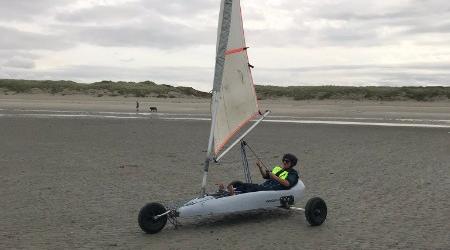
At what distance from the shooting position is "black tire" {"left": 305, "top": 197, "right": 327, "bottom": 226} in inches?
393

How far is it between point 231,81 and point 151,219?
314 centimetres

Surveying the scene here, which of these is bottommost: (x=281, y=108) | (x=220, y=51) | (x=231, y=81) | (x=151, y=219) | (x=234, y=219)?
Result: (x=234, y=219)

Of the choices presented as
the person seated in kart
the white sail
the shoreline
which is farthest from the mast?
the shoreline

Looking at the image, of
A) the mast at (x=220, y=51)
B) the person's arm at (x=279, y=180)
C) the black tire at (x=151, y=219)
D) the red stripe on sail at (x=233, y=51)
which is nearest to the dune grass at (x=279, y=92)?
the red stripe on sail at (x=233, y=51)

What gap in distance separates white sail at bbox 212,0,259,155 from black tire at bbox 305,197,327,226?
1.96 m

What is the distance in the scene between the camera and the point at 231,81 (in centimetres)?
1080

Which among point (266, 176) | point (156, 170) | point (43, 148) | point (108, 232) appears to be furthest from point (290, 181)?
point (43, 148)

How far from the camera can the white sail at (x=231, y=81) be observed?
407 inches

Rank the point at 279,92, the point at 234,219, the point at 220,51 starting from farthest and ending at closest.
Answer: the point at 279,92, the point at 234,219, the point at 220,51

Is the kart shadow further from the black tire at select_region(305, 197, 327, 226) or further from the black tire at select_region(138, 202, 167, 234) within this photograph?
the black tire at select_region(305, 197, 327, 226)

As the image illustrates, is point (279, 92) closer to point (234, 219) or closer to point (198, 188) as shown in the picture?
point (198, 188)

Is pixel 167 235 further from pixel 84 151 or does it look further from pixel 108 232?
pixel 84 151

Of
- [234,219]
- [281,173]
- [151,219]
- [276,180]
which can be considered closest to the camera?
[151,219]

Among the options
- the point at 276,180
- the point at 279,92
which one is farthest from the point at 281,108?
the point at 276,180
